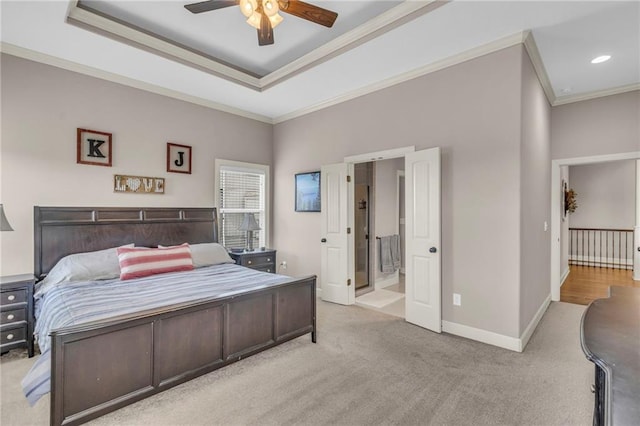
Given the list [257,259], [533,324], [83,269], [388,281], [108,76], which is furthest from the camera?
[388,281]

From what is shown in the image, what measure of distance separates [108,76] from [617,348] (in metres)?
4.91

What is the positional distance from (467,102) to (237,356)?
3348 millimetres

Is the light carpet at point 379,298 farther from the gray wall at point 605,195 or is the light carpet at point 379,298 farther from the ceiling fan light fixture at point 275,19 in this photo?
the gray wall at point 605,195

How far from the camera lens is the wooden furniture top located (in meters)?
0.83

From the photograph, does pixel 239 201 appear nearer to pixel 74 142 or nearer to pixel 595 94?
pixel 74 142

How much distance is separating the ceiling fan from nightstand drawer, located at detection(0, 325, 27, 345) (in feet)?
10.3

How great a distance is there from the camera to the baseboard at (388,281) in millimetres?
5371

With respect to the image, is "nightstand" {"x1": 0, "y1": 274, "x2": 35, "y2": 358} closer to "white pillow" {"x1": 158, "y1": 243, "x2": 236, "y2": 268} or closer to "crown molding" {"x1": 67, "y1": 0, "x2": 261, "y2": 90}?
"white pillow" {"x1": 158, "y1": 243, "x2": 236, "y2": 268}

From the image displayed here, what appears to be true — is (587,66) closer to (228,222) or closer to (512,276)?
(512,276)

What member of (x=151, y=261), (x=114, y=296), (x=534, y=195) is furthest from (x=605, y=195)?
(x=114, y=296)

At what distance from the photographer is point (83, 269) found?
3037 millimetres

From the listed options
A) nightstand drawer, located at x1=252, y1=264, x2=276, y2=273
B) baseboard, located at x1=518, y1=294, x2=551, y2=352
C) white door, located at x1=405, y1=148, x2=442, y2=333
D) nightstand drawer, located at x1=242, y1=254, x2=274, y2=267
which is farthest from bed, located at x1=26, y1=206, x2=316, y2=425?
baseboard, located at x1=518, y1=294, x2=551, y2=352

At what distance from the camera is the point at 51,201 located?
331 centimetres

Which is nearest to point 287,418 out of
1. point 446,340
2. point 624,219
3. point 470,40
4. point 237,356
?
point 237,356
